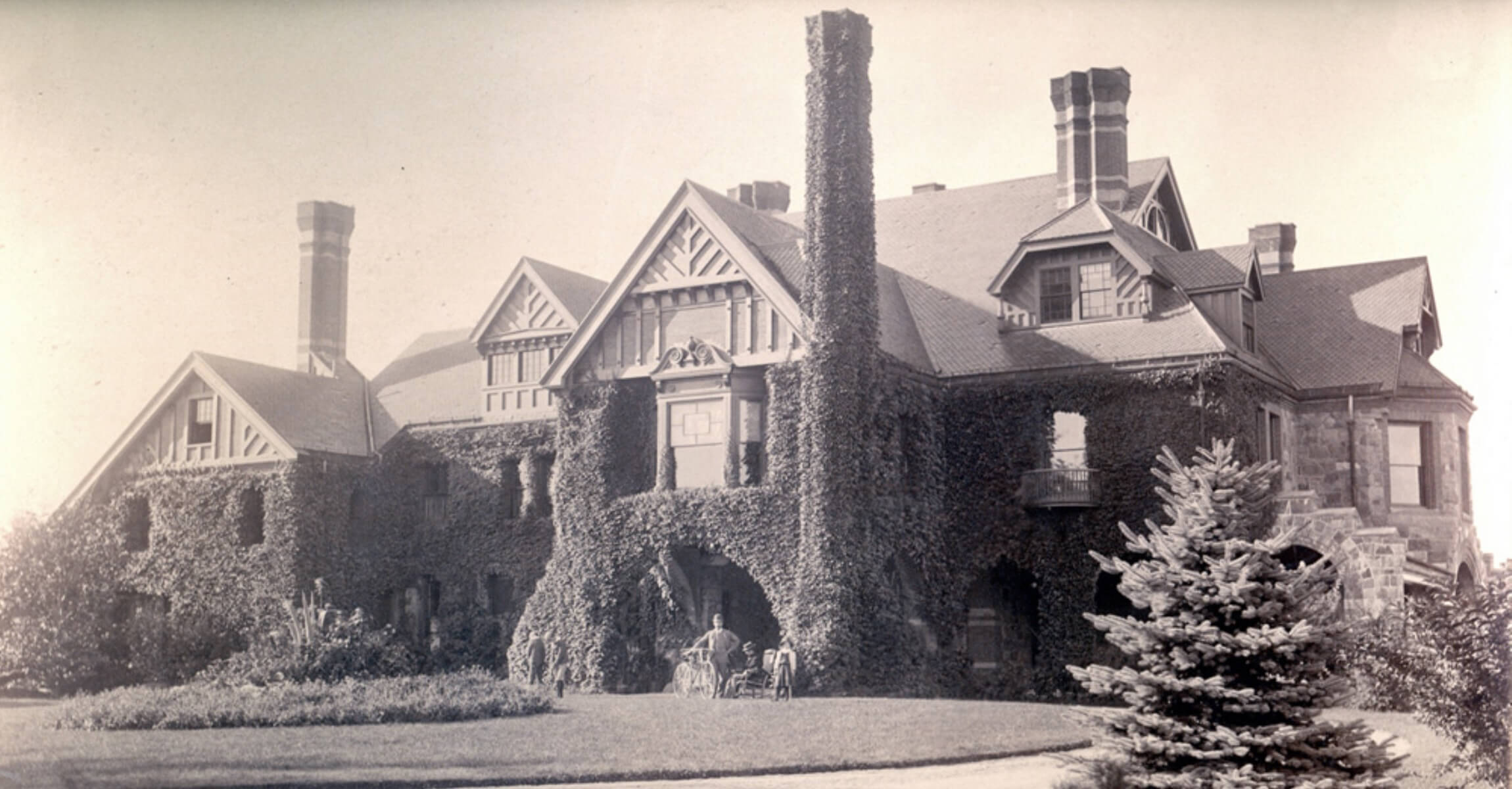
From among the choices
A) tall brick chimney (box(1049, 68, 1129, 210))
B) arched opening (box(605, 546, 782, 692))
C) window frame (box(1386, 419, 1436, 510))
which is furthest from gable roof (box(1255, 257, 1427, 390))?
arched opening (box(605, 546, 782, 692))

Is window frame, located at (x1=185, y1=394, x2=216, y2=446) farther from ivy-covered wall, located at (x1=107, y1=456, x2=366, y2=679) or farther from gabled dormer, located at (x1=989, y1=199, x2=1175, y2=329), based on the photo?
gabled dormer, located at (x1=989, y1=199, x2=1175, y2=329)

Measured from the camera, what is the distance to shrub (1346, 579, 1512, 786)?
16672mm

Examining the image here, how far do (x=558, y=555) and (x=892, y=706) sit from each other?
35.8 feet

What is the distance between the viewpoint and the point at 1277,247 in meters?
36.9

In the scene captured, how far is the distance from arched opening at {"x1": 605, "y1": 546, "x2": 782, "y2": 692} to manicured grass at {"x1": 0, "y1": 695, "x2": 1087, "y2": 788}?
592 centimetres

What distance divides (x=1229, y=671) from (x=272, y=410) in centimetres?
2767

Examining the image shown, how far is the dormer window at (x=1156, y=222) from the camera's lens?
33.8 meters

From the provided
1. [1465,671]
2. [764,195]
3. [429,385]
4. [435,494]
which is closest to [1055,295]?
[764,195]

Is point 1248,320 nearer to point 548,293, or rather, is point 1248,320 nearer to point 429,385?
point 548,293

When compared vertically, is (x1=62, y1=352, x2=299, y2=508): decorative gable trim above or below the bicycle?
above

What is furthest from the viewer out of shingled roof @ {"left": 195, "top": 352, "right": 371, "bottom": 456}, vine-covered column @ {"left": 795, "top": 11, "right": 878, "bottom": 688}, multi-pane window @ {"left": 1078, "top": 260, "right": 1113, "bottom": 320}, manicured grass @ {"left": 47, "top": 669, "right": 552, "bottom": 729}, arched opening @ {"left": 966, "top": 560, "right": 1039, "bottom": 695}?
shingled roof @ {"left": 195, "top": 352, "right": 371, "bottom": 456}

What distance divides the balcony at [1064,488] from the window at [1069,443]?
29cm

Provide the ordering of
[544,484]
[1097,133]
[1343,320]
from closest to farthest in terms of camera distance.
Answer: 1. [1343,320]
2. [1097,133]
3. [544,484]

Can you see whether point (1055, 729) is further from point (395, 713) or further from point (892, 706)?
point (395, 713)
